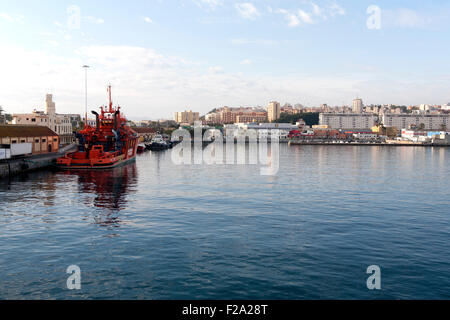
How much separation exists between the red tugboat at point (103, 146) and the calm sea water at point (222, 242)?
1740 centimetres

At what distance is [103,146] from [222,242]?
50.3 meters

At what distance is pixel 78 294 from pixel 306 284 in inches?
369

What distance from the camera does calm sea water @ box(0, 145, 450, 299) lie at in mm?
15805

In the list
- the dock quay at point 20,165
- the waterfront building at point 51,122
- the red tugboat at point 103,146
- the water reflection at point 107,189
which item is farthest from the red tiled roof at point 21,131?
the waterfront building at point 51,122

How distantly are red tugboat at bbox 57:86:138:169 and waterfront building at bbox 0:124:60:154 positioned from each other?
8602mm

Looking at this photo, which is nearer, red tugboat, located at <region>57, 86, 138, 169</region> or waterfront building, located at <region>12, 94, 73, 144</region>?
red tugboat, located at <region>57, 86, 138, 169</region>

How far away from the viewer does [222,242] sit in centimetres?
2192

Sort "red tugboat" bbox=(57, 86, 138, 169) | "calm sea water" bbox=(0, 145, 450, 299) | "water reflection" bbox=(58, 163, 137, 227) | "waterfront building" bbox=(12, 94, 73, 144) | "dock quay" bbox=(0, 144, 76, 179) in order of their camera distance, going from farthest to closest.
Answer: "waterfront building" bbox=(12, 94, 73, 144)
"red tugboat" bbox=(57, 86, 138, 169)
"dock quay" bbox=(0, 144, 76, 179)
"water reflection" bbox=(58, 163, 137, 227)
"calm sea water" bbox=(0, 145, 450, 299)

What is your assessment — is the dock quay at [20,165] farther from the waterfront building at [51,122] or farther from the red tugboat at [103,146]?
the waterfront building at [51,122]

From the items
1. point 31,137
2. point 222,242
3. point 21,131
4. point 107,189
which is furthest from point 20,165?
point 222,242

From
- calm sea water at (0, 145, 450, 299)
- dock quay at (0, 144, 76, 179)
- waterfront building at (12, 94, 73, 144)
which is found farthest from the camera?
Answer: waterfront building at (12, 94, 73, 144)

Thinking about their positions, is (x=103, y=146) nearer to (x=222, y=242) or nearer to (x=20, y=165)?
(x=20, y=165)

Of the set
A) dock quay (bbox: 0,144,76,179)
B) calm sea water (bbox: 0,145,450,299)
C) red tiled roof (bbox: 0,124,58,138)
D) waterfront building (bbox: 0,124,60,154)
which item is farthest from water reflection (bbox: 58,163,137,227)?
red tiled roof (bbox: 0,124,58,138)

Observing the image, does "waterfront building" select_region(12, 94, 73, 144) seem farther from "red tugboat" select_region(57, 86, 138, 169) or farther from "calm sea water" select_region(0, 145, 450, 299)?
"calm sea water" select_region(0, 145, 450, 299)
